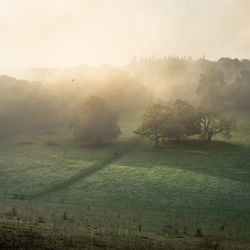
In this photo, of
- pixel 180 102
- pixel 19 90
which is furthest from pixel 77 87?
pixel 180 102

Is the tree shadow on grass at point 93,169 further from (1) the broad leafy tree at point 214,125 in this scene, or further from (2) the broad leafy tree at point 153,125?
Answer: (1) the broad leafy tree at point 214,125

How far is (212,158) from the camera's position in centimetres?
8344

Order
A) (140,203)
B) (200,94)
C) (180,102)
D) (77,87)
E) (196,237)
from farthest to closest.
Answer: (77,87) → (200,94) → (180,102) → (140,203) → (196,237)

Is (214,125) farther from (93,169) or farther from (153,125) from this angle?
(93,169)

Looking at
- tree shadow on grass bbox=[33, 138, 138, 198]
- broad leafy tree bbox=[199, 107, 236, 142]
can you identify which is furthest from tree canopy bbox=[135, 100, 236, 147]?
tree shadow on grass bbox=[33, 138, 138, 198]

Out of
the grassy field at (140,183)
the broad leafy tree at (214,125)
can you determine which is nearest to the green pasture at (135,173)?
the grassy field at (140,183)

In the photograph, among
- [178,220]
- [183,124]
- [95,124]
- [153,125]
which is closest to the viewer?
[178,220]

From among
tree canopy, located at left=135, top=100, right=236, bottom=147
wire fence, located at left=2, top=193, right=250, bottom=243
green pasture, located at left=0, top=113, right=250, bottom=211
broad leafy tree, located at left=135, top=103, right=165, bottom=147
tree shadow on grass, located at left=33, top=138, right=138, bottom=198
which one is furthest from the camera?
broad leafy tree, located at left=135, top=103, right=165, bottom=147

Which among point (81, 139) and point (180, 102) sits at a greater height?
point (180, 102)

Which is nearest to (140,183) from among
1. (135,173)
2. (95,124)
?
(135,173)

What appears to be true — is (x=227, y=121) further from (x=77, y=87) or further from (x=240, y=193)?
(x=77, y=87)

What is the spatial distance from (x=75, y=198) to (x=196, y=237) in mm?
30236

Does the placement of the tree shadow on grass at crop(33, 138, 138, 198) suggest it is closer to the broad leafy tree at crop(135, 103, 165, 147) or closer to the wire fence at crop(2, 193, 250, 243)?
the broad leafy tree at crop(135, 103, 165, 147)

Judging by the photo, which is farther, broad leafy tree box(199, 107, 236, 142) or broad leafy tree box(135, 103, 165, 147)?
broad leafy tree box(135, 103, 165, 147)
